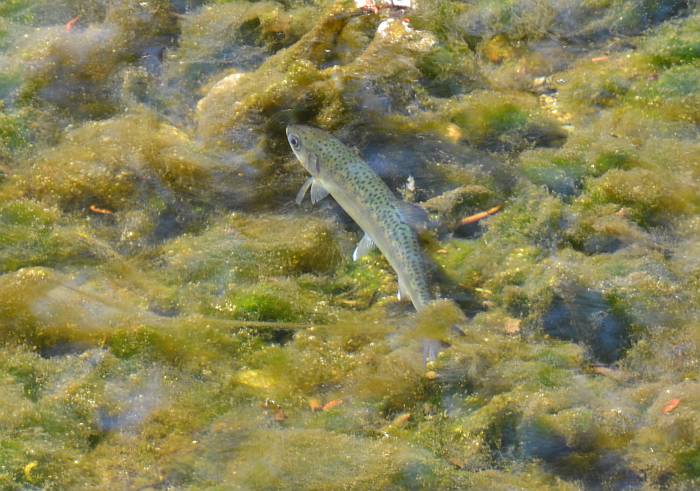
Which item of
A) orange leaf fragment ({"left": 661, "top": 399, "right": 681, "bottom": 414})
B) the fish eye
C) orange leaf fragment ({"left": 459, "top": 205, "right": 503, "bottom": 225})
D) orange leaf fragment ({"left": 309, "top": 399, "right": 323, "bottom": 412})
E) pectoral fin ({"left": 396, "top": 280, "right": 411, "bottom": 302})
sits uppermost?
the fish eye

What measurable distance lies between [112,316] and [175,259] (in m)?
0.59

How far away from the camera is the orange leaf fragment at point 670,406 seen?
10.3 feet

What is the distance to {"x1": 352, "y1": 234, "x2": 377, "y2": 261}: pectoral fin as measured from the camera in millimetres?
4363

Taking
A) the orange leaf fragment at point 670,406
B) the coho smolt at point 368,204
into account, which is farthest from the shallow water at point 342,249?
the coho smolt at point 368,204

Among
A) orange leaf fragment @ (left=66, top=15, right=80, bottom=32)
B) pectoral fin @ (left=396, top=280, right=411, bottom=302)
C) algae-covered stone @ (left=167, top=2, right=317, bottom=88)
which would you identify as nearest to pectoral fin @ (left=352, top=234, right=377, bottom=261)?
pectoral fin @ (left=396, top=280, right=411, bottom=302)

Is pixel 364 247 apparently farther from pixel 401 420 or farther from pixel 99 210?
pixel 99 210

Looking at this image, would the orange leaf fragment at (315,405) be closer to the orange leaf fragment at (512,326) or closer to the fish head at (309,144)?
the orange leaf fragment at (512,326)

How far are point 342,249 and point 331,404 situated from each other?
121 centimetres

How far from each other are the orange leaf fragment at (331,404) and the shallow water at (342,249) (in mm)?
63

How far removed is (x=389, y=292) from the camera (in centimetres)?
418

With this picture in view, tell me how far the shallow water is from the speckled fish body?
0.15m

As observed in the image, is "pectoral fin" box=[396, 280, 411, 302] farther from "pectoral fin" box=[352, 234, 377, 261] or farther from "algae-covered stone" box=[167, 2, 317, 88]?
"algae-covered stone" box=[167, 2, 317, 88]

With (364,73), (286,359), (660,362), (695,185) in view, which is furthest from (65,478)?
(695,185)

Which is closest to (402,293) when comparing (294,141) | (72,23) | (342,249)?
(342,249)
